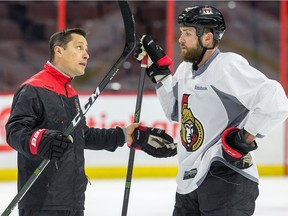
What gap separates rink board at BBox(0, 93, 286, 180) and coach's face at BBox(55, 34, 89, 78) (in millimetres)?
3484

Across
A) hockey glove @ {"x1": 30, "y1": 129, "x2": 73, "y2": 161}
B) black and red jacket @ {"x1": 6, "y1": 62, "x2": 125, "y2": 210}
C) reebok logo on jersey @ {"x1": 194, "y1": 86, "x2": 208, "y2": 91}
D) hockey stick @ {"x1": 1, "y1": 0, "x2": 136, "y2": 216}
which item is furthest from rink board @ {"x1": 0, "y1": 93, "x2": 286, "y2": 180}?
hockey glove @ {"x1": 30, "y1": 129, "x2": 73, "y2": 161}

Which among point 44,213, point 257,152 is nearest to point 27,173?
point 44,213

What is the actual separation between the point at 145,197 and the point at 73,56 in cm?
272

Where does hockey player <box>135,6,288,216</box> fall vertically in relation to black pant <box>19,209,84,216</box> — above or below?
above

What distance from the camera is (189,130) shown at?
2912 millimetres

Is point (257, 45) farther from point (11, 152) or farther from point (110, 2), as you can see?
point (11, 152)

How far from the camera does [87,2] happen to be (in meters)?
7.26

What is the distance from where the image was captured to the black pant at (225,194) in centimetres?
279

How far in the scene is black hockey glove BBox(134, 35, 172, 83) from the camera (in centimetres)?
315

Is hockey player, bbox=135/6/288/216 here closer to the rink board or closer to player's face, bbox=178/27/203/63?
player's face, bbox=178/27/203/63

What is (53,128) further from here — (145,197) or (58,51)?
(145,197)

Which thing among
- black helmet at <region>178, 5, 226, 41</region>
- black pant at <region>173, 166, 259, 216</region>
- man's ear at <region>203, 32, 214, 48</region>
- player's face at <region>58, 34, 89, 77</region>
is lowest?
black pant at <region>173, 166, 259, 216</region>

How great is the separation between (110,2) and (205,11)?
4461 millimetres

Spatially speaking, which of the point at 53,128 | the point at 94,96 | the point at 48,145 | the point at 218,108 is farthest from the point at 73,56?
the point at 218,108
